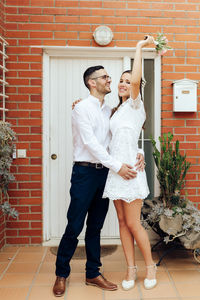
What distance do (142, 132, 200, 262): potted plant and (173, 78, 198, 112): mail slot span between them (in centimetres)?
40

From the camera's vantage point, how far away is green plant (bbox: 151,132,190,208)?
3383mm

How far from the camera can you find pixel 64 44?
371cm

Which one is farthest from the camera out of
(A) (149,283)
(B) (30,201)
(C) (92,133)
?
(B) (30,201)

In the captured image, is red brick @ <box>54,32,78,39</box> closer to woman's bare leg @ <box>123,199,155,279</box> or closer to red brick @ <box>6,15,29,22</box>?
red brick @ <box>6,15,29,22</box>

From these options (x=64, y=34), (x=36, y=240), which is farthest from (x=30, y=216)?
(x=64, y=34)

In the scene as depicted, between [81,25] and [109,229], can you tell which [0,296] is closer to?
[109,229]

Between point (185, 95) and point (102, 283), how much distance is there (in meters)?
2.21

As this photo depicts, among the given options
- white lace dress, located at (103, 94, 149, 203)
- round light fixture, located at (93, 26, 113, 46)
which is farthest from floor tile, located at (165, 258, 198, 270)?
round light fixture, located at (93, 26, 113, 46)

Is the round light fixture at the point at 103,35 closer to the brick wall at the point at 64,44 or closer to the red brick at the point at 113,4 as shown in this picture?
the brick wall at the point at 64,44

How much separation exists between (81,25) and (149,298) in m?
2.92

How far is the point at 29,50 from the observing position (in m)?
3.70

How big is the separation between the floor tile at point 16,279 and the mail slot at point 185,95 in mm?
2358

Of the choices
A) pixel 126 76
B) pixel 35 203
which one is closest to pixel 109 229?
pixel 35 203

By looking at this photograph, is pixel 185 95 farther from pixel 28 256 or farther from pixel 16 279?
pixel 16 279
